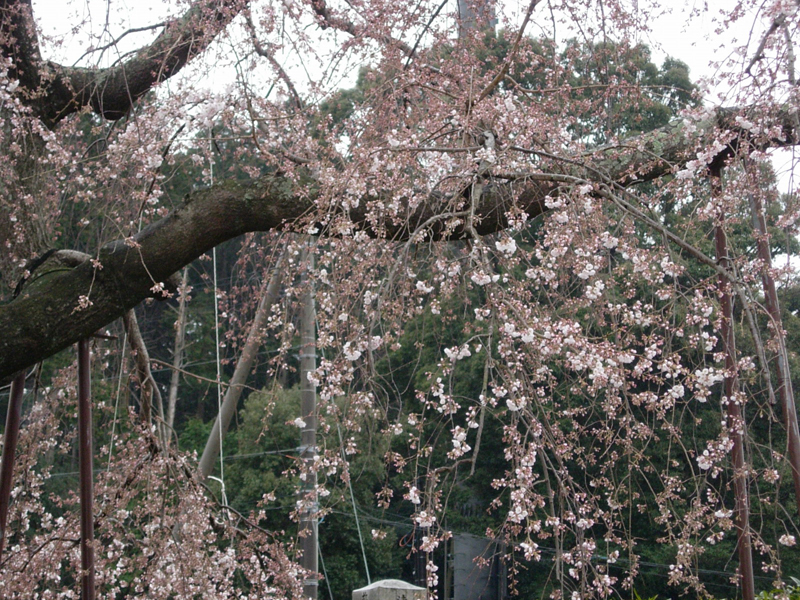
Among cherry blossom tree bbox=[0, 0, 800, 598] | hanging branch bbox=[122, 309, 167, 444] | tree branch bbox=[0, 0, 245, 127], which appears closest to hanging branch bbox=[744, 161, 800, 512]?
cherry blossom tree bbox=[0, 0, 800, 598]

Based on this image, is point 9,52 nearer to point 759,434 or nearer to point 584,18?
point 584,18

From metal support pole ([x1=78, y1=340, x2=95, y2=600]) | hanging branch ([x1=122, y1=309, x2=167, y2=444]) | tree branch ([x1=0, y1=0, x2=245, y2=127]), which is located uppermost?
tree branch ([x1=0, y1=0, x2=245, y2=127])

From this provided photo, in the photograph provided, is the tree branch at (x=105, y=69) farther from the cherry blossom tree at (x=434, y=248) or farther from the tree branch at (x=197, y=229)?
the tree branch at (x=197, y=229)

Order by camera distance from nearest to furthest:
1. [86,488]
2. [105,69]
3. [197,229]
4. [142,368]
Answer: [197,229] → [86,488] → [105,69] → [142,368]

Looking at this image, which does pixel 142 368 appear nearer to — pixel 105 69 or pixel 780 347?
pixel 105 69

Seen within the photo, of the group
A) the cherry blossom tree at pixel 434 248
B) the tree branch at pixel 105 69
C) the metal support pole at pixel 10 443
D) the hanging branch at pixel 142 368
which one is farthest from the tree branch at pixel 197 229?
the tree branch at pixel 105 69

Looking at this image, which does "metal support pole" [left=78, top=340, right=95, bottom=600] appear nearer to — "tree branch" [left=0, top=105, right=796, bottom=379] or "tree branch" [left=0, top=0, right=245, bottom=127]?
"tree branch" [left=0, top=105, right=796, bottom=379]

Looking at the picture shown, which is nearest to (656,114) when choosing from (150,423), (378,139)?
(378,139)

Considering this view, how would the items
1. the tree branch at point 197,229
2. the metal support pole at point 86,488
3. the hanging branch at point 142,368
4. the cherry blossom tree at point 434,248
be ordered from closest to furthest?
1. the cherry blossom tree at point 434,248
2. the tree branch at point 197,229
3. the metal support pole at point 86,488
4. the hanging branch at point 142,368

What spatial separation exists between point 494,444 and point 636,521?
103 inches

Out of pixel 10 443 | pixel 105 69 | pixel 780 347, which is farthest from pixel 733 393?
pixel 105 69

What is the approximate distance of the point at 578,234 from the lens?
2592 mm

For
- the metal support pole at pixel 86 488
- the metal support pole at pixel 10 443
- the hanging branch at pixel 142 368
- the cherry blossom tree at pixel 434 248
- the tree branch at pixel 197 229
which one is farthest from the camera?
the hanging branch at pixel 142 368

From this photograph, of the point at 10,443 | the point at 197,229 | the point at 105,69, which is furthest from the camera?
the point at 105,69
